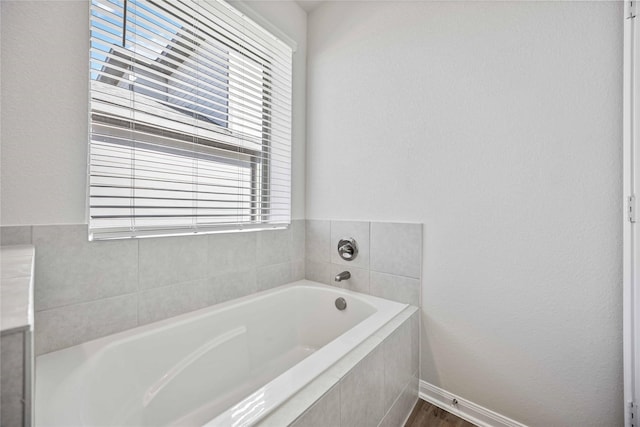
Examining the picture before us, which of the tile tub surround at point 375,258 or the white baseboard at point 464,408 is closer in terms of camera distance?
the white baseboard at point 464,408

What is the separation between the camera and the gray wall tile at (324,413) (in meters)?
0.75

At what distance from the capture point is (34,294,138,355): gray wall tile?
985 millimetres

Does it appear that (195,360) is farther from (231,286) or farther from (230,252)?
(230,252)

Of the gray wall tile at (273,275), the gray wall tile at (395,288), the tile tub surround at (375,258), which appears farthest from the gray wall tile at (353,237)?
the gray wall tile at (273,275)

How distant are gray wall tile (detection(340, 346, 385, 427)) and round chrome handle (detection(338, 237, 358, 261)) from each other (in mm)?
718

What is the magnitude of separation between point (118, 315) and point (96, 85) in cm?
97

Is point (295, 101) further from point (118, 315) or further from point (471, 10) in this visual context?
point (118, 315)

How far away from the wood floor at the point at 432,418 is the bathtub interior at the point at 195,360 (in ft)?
1.78

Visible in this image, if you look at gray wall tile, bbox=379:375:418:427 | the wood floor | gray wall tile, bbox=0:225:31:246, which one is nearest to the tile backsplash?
gray wall tile, bbox=0:225:31:246

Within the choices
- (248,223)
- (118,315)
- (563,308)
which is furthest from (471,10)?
(118,315)

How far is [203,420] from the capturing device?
118 centimetres

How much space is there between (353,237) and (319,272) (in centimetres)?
41

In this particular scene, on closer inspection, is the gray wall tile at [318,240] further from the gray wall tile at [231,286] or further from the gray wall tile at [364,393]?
the gray wall tile at [364,393]

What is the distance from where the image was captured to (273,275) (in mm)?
1836
